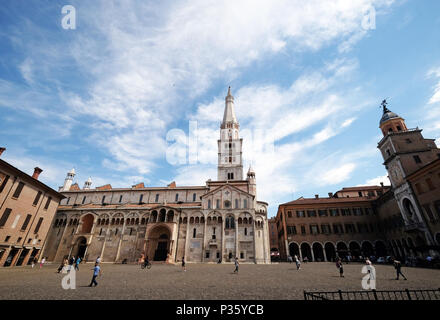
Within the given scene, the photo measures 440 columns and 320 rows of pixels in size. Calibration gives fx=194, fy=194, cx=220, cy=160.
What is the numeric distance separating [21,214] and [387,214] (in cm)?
6265

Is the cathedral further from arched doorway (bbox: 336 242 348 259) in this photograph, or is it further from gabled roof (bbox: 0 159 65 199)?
arched doorway (bbox: 336 242 348 259)

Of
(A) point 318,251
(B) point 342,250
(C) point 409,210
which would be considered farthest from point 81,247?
(C) point 409,210

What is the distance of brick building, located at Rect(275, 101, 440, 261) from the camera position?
94.8 feet

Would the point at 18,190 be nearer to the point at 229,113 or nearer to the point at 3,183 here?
the point at 3,183

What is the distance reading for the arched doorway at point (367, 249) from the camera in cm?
4075

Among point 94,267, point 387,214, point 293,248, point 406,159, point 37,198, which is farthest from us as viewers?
point 293,248

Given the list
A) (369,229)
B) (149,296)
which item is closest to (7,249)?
(149,296)

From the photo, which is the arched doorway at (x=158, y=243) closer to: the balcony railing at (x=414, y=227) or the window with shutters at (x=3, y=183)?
the window with shutters at (x=3, y=183)

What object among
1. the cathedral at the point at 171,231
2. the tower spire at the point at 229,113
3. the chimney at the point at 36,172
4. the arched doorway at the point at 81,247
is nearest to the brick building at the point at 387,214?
the cathedral at the point at 171,231

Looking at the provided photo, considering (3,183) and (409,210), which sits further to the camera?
(409,210)

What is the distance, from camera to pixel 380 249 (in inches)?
1591

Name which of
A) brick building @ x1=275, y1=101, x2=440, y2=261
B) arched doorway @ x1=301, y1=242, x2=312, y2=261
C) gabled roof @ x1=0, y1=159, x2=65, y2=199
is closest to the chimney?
gabled roof @ x1=0, y1=159, x2=65, y2=199

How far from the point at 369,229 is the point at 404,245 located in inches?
317
